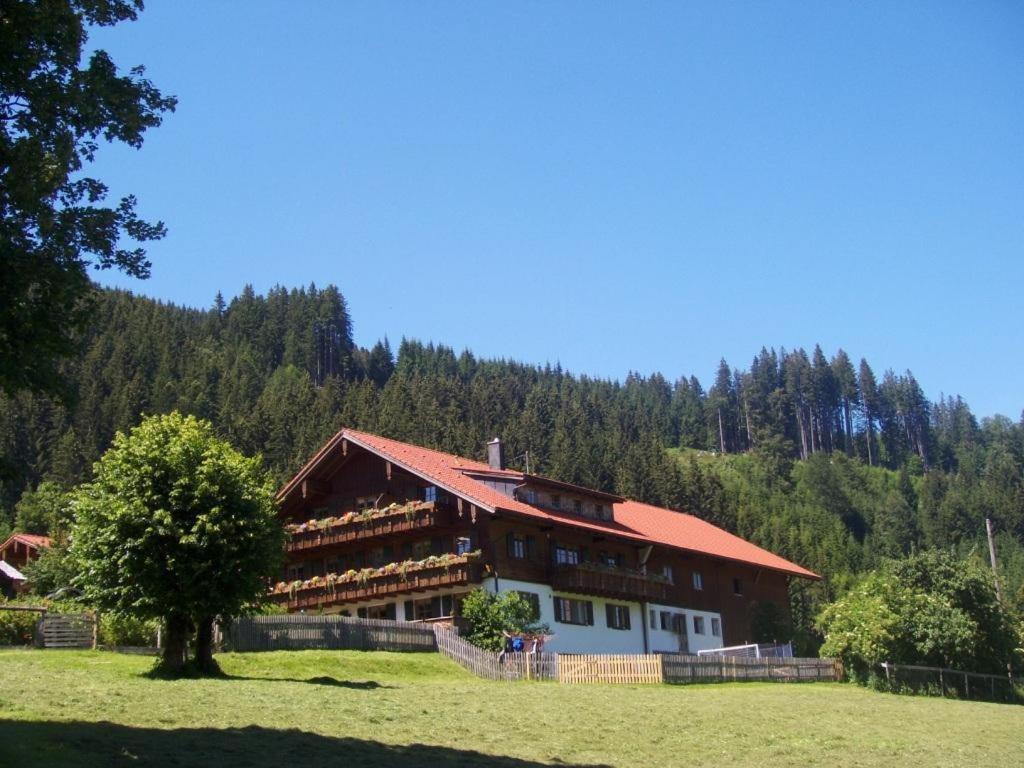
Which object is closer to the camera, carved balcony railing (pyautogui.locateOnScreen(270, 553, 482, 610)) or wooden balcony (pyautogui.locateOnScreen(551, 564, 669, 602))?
carved balcony railing (pyautogui.locateOnScreen(270, 553, 482, 610))

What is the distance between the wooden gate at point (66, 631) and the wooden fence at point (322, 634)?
466 centimetres

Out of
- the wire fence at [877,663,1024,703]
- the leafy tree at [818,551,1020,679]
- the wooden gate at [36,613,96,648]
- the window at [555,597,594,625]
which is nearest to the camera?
the wooden gate at [36,613,96,648]

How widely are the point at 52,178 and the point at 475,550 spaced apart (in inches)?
1336

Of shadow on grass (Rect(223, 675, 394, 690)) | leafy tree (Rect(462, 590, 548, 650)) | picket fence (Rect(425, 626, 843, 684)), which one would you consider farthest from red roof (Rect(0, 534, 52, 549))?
shadow on grass (Rect(223, 675, 394, 690))

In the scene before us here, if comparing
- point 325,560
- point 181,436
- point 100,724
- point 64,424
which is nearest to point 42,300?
point 100,724

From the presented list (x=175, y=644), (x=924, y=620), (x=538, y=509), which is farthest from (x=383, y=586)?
(x=924, y=620)

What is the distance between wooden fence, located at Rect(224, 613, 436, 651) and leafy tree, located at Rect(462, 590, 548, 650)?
91.8 inches

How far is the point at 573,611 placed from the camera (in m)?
54.2

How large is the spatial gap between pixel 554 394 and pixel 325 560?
5438 inches

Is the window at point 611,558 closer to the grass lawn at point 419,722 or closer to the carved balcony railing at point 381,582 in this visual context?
the carved balcony railing at point 381,582

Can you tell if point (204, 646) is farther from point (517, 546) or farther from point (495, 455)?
point (495, 455)

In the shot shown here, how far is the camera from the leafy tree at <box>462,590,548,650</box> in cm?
4694

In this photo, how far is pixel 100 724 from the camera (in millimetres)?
22156

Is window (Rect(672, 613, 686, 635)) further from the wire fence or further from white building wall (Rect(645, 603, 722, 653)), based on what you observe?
the wire fence
